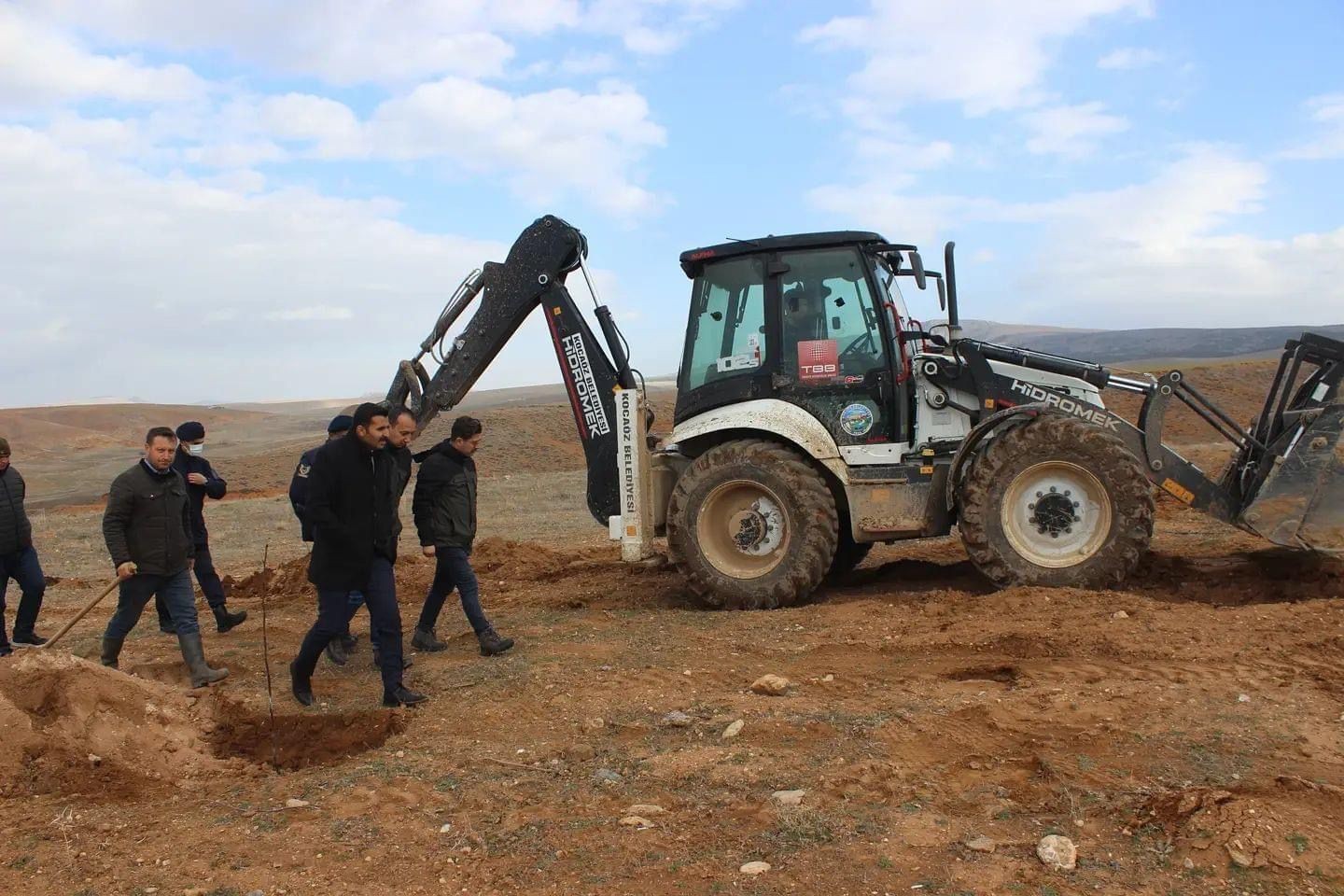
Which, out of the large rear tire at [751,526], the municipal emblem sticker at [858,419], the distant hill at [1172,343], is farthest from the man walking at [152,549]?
the distant hill at [1172,343]

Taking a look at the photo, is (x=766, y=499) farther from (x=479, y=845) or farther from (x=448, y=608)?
(x=479, y=845)

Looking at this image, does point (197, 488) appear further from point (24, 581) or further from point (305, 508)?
point (305, 508)

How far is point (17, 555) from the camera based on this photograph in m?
7.71

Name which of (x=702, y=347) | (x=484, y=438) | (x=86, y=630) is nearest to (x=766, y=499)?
(x=702, y=347)

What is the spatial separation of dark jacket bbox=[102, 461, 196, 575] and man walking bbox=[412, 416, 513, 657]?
147 centimetres

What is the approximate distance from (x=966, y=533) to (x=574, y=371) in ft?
10.8

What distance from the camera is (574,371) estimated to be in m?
8.68

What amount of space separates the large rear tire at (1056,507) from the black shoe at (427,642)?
3.63 metres

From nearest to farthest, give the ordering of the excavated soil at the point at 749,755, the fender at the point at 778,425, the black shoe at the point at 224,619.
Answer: the excavated soil at the point at 749,755, the fender at the point at 778,425, the black shoe at the point at 224,619

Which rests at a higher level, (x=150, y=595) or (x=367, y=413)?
(x=367, y=413)

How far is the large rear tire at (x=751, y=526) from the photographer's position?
7668mm

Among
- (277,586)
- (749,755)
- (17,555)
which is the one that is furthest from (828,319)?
(17,555)

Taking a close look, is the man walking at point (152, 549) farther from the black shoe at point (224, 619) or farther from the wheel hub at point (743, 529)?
the wheel hub at point (743, 529)

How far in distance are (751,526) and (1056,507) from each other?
209 cm
